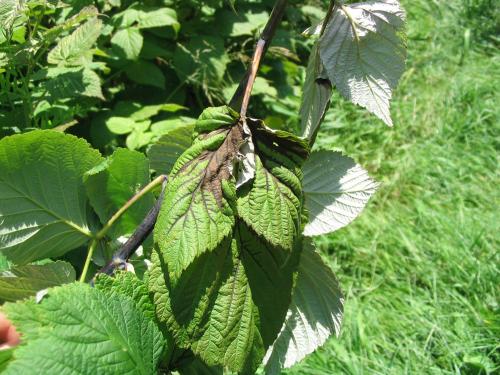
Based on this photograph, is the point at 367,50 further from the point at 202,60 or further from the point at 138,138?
the point at 202,60

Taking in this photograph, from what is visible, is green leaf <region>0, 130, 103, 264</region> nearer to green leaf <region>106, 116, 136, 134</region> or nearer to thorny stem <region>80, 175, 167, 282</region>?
thorny stem <region>80, 175, 167, 282</region>

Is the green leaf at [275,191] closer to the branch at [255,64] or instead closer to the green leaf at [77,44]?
the branch at [255,64]

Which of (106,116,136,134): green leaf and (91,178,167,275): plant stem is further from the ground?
(91,178,167,275): plant stem

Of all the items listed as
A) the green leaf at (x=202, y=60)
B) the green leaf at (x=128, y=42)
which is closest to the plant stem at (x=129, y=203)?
the green leaf at (x=128, y=42)

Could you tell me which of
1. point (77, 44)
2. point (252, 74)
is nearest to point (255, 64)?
point (252, 74)

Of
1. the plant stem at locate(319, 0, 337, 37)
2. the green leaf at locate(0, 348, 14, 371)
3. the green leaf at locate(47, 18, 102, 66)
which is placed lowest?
the green leaf at locate(47, 18, 102, 66)

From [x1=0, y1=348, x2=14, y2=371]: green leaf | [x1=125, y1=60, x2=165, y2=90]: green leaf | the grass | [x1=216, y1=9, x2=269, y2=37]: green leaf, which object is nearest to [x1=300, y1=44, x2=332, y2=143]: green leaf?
[x1=0, y1=348, x2=14, y2=371]: green leaf

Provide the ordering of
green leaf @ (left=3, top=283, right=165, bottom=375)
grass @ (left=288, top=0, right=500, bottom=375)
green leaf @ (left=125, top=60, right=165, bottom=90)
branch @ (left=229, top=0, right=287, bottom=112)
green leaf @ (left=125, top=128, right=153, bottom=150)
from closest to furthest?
green leaf @ (left=3, top=283, right=165, bottom=375), branch @ (left=229, top=0, right=287, bottom=112), grass @ (left=288, top=0, right=500, bottom=375), green leaf @ (left=125, top=128, right=153, bottom=150), green leaf @ (left=125, top=60, right=165, bottom=90)
